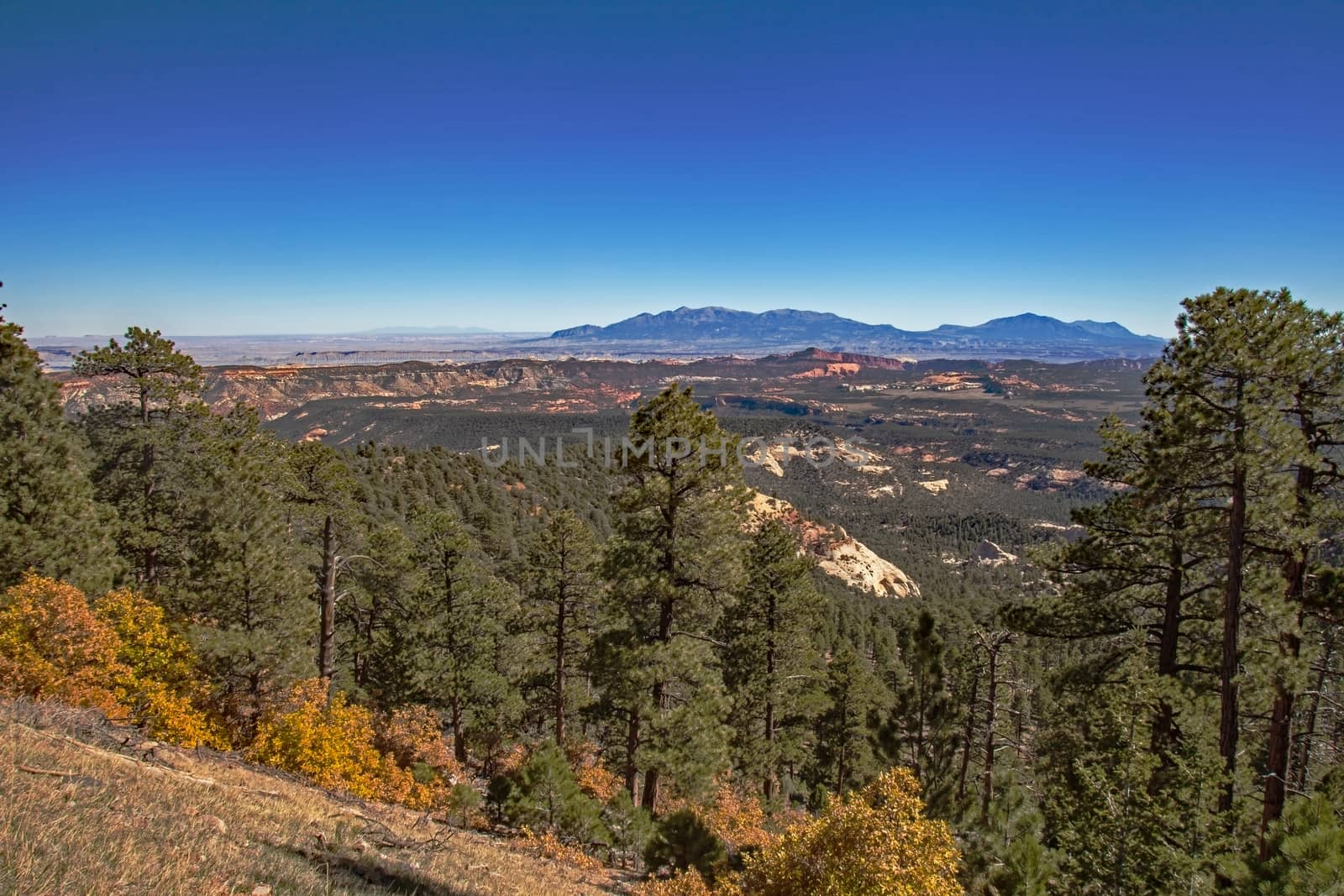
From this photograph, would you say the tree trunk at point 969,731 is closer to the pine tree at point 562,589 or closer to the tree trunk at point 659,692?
the tree trunk at point 659,692

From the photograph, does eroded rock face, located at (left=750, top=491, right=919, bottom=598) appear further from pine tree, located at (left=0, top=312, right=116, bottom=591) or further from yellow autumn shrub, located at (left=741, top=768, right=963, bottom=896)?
yellow autumn shrub, located at (left=741, top=768, right=963, bottom=896)

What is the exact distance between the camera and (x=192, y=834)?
245 inches

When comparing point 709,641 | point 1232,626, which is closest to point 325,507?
point 709,641

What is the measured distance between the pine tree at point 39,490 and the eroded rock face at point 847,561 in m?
79.3

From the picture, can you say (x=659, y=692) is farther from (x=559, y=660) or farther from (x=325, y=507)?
(x=325, y=507)

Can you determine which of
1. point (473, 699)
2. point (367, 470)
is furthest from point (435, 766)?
point (367, 470)

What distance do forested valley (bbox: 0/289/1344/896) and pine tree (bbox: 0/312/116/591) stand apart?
6 cm

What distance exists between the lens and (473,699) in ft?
64.4

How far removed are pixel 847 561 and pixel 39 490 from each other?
9170cm

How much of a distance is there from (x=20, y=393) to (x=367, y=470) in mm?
42595

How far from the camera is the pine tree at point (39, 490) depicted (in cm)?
1319

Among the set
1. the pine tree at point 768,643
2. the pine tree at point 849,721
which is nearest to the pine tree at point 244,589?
the pine tree at point 768,643

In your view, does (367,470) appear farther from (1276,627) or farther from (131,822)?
(1276,627)

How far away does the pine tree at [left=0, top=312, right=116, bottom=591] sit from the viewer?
1319 centimetres
